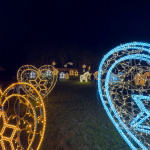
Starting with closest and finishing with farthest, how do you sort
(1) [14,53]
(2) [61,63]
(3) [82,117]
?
(3) [82,117]
(1) [14,53]
(2) [61,63]

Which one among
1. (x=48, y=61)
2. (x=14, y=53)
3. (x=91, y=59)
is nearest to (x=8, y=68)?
(x=14, y=53)

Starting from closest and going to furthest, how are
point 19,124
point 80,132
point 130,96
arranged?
point 19,124 < point 130,96 < point 80,132

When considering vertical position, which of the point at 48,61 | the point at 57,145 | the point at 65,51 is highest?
the point at 65,51

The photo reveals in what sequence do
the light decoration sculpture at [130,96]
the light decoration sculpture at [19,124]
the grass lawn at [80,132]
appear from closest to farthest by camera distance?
the light decoration sculpture at [19,124] → the light decoration sculpture at [130,96] → the grass lawn at [80,132]

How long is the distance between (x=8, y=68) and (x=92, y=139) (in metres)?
19.7

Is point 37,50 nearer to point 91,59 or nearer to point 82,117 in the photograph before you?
point 91,59

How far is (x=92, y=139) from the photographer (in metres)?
3.75

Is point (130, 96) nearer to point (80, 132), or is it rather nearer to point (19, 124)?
point (80, 132)

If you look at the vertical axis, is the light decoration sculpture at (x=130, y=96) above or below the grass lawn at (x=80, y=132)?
above

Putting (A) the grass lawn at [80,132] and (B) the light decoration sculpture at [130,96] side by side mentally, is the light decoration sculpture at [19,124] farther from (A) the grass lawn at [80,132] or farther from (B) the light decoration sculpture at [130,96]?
(B) the light decoration sculpture at [130,96]

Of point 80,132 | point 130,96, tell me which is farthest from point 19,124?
point 130,96

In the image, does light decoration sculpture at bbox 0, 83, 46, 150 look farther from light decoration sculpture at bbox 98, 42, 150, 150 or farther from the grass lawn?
light decoration sculpture at bbox 98, 42, 150, 150

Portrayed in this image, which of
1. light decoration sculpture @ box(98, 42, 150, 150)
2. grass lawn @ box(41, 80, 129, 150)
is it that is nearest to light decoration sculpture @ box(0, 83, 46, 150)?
grass lawn @ box(41, 80, 129, 150)

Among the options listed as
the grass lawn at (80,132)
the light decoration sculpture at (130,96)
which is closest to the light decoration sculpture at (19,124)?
the grass lawn at (80,132)
